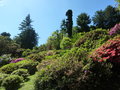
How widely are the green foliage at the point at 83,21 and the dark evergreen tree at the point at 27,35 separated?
1527 centimetres

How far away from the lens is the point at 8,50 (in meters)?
25.0

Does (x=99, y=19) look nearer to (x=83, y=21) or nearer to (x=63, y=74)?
(x=83, y=21)

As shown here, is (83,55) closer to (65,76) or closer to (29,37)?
(65,76)

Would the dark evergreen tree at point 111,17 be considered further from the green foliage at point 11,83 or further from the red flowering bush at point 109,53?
the green foliage at point 11,83

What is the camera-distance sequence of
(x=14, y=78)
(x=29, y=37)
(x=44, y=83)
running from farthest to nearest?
(x=29, y=37)
(x=14, y=78)
(x=44, y=83)

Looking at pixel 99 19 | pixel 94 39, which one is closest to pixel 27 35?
pixel 99 19

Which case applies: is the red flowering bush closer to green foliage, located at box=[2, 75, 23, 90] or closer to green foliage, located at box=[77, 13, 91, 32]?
green foliage, located at box=[2, 75, 23, 90]

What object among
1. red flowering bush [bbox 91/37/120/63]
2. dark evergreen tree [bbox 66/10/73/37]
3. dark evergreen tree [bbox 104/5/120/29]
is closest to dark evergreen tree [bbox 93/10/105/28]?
dark evergreen tree [bbox 104/5/120/29]

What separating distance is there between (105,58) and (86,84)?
1.00m

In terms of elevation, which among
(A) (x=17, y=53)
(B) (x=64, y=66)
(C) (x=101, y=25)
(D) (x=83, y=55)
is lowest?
(B) (x=64, y=66)

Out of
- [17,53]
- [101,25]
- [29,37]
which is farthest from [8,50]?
[101,25]

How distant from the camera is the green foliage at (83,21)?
32719 millimetres

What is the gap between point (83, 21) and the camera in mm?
33062

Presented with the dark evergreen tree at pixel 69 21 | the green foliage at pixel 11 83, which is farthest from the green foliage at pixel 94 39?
the dark evergreen tree at pixel 69 21
